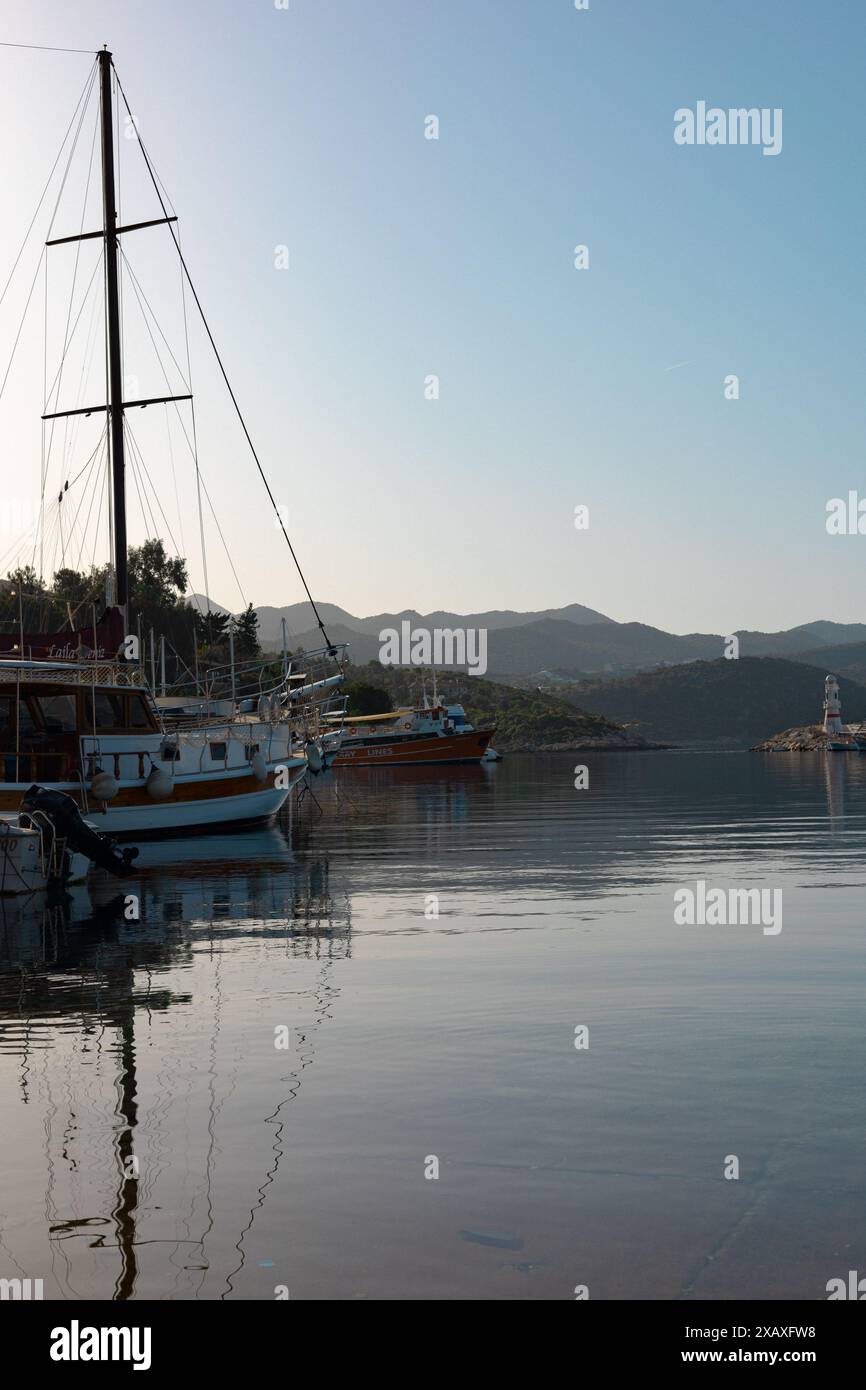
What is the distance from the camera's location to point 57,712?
3909 centimetres

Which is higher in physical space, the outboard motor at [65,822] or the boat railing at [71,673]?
the boat railing at [71,673]

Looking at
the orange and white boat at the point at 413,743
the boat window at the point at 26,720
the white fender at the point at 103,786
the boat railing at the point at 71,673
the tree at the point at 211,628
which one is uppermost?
the tree at the point at 211,628

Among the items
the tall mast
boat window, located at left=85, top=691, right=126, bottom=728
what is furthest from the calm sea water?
the tall mast

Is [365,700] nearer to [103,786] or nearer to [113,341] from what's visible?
[113,341]

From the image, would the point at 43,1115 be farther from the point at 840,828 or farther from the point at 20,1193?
the point at 840,828

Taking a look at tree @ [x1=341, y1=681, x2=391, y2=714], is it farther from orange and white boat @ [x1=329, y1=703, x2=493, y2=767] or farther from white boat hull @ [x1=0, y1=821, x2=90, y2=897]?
white boat hull @ [x1=0, y1=821, x2=90, y2=897]

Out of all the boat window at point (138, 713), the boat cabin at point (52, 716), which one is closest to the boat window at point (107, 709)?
the boat cabin at point (52, 716)

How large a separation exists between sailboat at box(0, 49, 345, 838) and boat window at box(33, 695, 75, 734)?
3cm

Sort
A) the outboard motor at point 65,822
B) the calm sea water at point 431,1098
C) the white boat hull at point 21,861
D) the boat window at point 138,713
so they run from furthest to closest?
1. the boat window at point 138,713
2. the outboard motor at point 65,822
3. the white boat hull at point 21,861
4. the calm sea water at point 431,1098

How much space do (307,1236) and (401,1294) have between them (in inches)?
39.9

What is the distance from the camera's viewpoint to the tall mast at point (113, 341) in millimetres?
44656

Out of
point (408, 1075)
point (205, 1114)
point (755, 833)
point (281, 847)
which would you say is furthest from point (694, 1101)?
point (755, 833)

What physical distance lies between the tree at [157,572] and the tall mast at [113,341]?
110 metres

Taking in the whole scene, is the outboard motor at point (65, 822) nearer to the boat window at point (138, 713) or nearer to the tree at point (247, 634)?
the boat window at point (138, 713)
